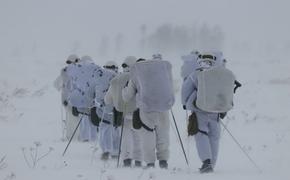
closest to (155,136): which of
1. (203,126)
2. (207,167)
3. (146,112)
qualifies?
(146,112)

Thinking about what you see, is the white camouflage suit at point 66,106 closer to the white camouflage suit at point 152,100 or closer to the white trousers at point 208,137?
the white camouflage suit at point 152,100

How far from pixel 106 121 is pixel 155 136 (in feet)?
5.79

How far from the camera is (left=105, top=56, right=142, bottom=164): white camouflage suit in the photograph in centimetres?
1173

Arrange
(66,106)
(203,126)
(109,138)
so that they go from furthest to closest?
(66,106) < (109,138) < (203,126)

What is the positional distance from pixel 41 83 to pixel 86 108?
24.8m

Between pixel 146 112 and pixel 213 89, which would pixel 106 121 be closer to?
pixel 146 112

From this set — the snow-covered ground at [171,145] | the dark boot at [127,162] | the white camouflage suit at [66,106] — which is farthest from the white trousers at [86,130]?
the dark boot at [127,162]

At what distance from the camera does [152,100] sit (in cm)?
1109

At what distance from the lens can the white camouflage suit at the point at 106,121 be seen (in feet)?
42.0

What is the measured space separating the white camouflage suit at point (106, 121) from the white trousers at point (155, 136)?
60.8 inches

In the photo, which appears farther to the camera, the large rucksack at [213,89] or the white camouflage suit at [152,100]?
the white camouflage suit at [152,100]

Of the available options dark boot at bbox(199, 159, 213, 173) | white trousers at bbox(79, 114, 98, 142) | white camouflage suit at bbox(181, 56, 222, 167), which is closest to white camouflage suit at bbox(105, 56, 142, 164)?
white camouflage suit at bbox(181, 56, 222, 167)

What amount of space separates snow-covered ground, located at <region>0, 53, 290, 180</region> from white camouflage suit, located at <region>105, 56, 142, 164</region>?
410 millimetres

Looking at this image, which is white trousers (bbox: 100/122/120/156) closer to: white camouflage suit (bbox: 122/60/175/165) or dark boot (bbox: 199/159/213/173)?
white camouflage suit (bbox: 122/60/175/165)
